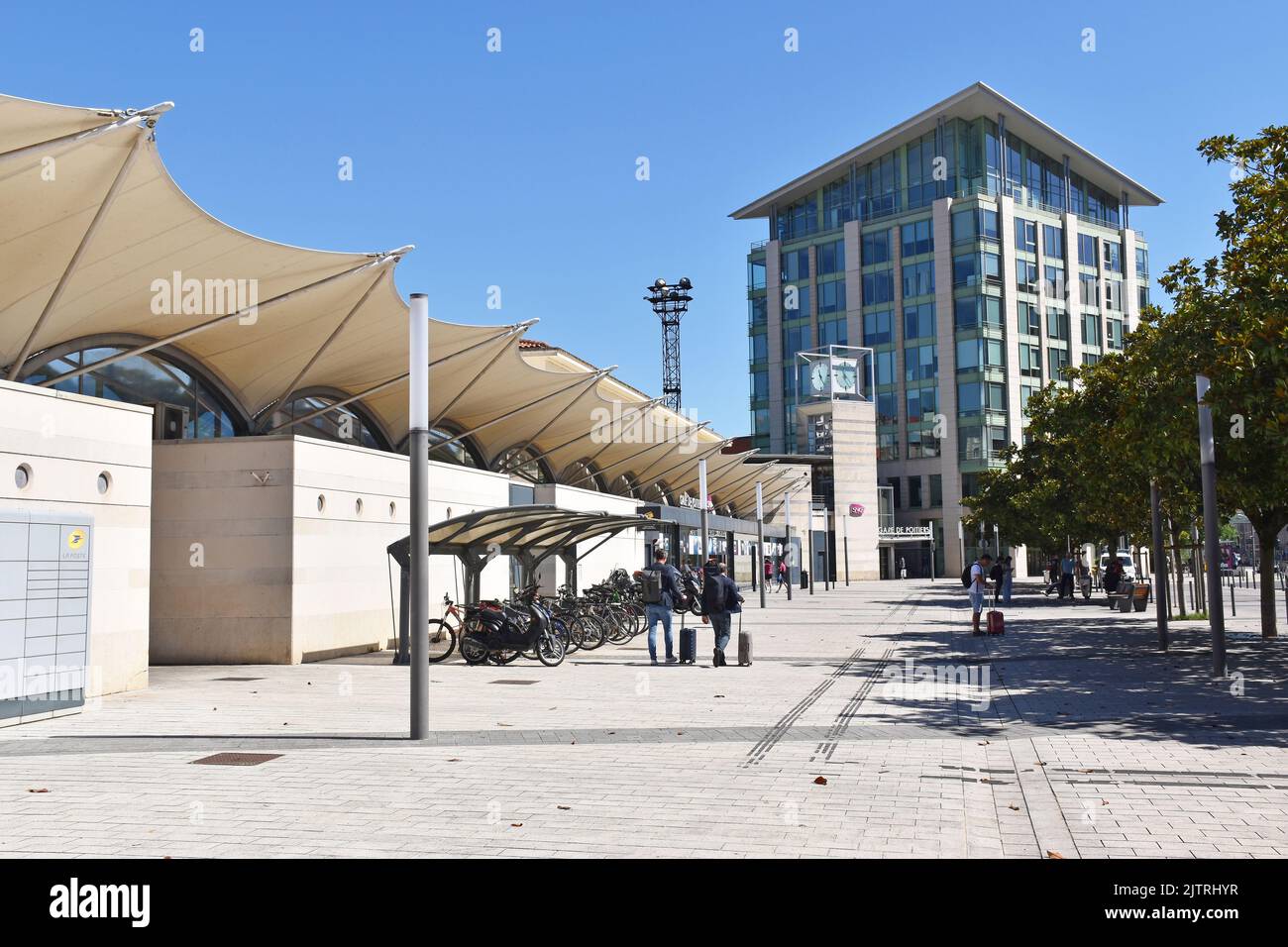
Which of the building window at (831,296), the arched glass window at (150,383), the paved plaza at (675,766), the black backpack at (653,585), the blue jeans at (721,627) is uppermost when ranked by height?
the building window at (831,296)

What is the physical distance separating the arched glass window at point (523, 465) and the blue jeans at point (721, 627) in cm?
1542

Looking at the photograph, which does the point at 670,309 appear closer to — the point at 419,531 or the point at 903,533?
the point at 903,533

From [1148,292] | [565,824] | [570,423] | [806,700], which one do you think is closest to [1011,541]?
[570,423]

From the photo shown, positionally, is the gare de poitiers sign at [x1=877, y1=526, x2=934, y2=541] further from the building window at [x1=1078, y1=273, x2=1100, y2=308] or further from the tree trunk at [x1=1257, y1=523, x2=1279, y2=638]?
the tree trunk at [x1=1257, y1=523, x2=1279, y2=638]

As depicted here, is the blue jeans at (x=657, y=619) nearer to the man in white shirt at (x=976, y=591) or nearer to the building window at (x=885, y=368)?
the man in white shirt at (x=976, y=591)

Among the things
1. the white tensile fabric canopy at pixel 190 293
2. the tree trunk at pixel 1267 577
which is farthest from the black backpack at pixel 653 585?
the tree trunk at pixel 1267 577

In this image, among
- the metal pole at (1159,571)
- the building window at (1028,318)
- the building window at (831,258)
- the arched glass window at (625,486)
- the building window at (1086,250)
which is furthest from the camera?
the building window at (1086,250)

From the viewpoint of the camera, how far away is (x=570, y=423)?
3309 centimetres

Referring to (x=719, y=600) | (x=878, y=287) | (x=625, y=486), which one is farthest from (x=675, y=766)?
(x=878, y=287)

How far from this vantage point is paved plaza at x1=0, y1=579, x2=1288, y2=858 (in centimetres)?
617

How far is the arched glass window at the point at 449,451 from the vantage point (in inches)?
1080

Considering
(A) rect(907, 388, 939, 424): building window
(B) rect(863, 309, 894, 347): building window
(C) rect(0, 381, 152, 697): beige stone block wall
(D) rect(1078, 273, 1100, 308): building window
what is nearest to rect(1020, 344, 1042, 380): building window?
(A) rect(907, 388, 939, 424): building window

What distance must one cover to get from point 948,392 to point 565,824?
75258 mm
